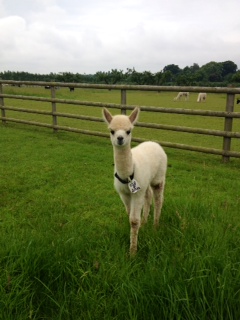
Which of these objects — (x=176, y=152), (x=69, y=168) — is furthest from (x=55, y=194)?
(x=176, y=152)

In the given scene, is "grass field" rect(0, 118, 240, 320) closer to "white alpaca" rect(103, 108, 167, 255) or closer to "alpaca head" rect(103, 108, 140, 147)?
"white alpaca" rect(103, 108, 167, 255)

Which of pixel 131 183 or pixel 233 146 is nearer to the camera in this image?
pixel 131 183

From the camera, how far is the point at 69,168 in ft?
18.5

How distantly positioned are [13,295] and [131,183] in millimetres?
1221

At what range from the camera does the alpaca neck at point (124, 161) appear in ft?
8.48

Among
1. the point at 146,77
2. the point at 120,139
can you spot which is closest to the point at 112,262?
the point at 120,139

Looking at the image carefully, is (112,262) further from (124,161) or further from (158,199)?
(158,199)

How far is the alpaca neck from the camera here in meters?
2.58

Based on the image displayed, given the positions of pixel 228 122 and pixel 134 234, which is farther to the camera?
pixel 228 122

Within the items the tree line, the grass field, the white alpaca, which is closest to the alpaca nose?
the white alpaca

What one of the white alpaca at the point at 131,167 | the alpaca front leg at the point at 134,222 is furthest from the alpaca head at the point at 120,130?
the alpaca front leg at the point at 134,222

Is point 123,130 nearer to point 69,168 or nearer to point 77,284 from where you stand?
point 77,284

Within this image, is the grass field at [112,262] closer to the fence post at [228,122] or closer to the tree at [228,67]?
the fence post at [228,122]

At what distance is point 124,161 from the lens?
2.59 m
